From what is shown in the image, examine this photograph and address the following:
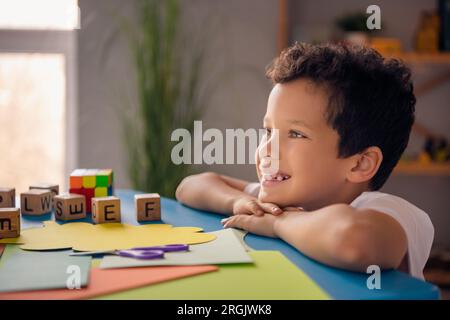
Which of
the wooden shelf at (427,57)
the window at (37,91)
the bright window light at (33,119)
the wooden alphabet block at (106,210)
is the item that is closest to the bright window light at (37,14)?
the window at (37,91)

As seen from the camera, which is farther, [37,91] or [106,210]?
[37,91]

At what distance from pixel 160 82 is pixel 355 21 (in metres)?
0.83

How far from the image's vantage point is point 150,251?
0.70m

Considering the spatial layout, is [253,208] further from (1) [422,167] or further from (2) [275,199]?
(1) [422,167]

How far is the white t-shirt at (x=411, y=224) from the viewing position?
0.72 meters

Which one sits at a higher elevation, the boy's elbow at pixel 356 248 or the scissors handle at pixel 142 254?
the boy's elbow at pixel 356 248

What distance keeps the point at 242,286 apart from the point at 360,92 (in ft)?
1.29

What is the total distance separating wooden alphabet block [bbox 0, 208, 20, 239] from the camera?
81cm

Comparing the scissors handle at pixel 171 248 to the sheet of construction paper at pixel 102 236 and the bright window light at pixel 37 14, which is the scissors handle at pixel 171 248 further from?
the bright window light at pixel 37 14

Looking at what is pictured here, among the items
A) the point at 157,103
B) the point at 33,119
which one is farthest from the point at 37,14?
the point at 157,103

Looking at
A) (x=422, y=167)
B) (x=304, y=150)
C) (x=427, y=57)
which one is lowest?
(x=422, y=167)

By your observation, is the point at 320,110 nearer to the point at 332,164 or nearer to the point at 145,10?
the point at 332,164

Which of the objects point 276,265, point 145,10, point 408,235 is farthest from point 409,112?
point 145,10

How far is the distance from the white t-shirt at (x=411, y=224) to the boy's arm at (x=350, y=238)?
0.03 meters
